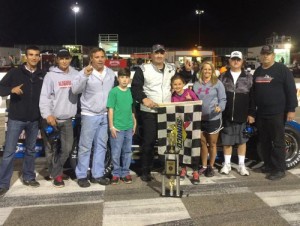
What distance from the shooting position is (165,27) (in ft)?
330

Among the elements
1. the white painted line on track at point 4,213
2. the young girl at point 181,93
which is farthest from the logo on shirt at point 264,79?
the white painted line on track at point 4,213

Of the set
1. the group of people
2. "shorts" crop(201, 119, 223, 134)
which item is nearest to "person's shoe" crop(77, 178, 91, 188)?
the group of people

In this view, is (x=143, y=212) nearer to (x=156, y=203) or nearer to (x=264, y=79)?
(x=156, y=203)

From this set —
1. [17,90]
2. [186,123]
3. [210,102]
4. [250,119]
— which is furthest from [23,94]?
[250,119]

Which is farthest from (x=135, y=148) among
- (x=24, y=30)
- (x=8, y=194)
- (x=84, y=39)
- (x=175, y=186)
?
(x=84, y=39)

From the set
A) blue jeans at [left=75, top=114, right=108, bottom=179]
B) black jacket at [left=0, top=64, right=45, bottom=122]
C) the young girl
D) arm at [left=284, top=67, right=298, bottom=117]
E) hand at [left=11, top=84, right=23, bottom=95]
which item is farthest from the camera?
arm at [left=284, top=67, right=298, bottom=117]

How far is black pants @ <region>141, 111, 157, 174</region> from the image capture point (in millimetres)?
5312

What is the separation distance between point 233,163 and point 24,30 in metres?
79.6

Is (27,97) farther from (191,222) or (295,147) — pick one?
(295,147)

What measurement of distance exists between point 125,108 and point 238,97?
1648mm

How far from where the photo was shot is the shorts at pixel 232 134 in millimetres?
5656

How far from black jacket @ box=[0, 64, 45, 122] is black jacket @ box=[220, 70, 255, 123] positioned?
262cm

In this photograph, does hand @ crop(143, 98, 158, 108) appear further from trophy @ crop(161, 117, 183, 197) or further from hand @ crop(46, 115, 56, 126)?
hand @ crop(46, 115, 56, 126)

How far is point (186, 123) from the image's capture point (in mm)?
5090
